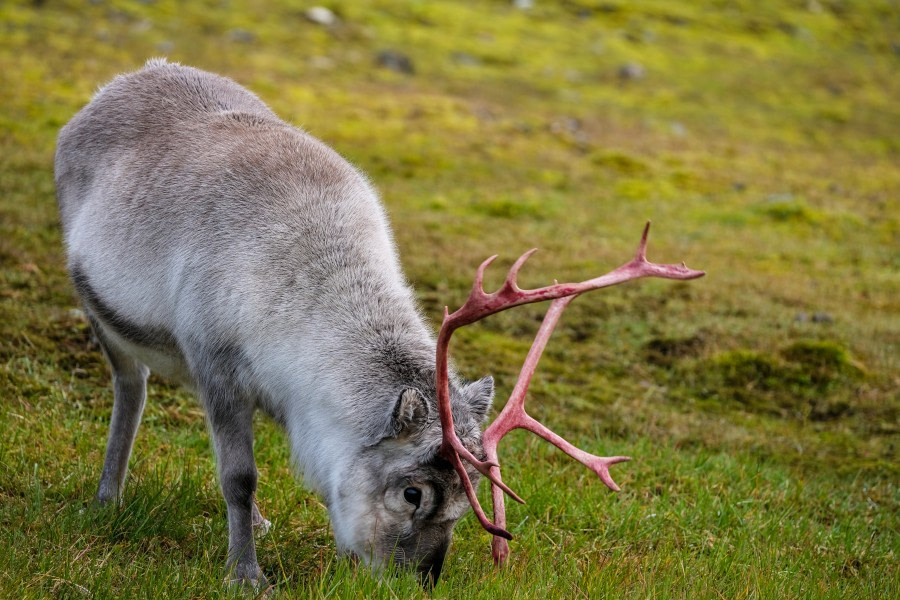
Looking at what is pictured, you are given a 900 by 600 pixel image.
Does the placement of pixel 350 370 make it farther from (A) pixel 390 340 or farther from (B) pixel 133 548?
(B) pixel 133 548

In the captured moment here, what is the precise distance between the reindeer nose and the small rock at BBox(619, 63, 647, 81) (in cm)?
3877

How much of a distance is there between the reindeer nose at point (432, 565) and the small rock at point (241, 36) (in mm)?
30547

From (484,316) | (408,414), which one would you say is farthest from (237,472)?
(484,316)

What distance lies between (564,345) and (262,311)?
6.22 metres

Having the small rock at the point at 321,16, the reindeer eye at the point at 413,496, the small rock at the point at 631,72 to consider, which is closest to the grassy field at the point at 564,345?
the reindeer eye at the point at 413,496

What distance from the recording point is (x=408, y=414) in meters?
4.14

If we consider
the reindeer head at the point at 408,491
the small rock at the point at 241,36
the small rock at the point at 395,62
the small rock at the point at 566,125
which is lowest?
the small rock at the point at 395,62

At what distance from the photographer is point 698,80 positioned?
43.0m

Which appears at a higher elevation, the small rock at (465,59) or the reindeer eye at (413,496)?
the reindeer eye at (413,496)

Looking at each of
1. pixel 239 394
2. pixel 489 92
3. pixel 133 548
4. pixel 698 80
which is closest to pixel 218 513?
pixel 133 548

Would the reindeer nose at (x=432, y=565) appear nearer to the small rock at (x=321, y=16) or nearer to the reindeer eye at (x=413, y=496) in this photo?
the reindeer eye at (x=413, y=496)

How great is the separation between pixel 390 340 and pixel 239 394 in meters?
0.83

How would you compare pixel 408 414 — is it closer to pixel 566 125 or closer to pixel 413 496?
pixel 413 496

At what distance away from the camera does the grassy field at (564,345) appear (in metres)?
5.02
